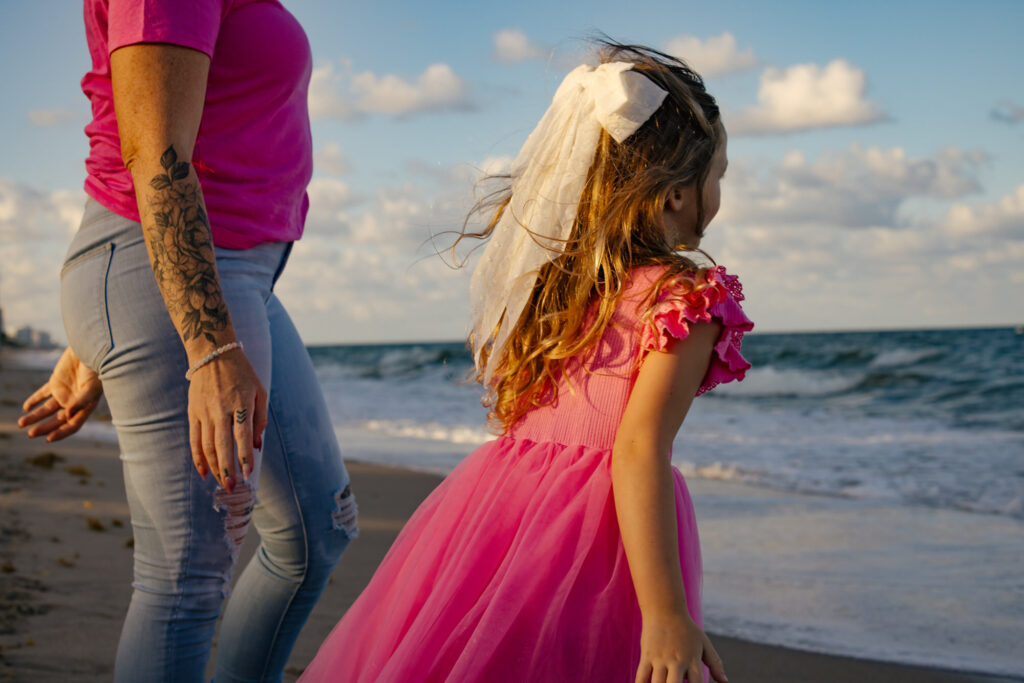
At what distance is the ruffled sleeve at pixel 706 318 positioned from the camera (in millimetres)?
1423

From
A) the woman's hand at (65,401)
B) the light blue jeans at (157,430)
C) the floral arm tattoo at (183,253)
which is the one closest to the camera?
the floral arm tattoo at (183,253)

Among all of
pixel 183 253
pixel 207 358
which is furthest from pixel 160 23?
pixel 207 358

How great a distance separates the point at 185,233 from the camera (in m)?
1.40

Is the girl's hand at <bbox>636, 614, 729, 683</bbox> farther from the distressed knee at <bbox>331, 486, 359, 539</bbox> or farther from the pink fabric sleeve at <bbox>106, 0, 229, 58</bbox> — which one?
the pink fabric sleeve at <bbox>106, 0, 229, 58</bbox>

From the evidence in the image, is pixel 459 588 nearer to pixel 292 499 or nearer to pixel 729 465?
pixel 292 499

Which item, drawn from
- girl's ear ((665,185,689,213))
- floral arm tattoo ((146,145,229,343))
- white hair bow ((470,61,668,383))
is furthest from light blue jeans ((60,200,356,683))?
girl's ear ((665,185,689,213))

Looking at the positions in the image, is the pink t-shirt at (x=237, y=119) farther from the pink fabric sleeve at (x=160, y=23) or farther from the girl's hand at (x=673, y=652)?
the girl's hand at (x=673, y=652)

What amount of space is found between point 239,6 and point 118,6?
8.9 inches

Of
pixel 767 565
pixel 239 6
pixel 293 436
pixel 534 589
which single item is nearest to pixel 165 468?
pixel 293 436

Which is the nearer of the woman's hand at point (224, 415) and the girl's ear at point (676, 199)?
the woman's hand at point (224, 415)

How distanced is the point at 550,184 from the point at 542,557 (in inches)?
29.5

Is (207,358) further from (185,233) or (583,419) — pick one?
(583,419)

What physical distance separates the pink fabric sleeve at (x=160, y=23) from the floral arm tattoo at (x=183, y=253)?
0.57 feet

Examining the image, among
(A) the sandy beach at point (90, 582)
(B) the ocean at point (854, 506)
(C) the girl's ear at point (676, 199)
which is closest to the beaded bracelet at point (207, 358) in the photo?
(B) the ocean at point (854, 506)
